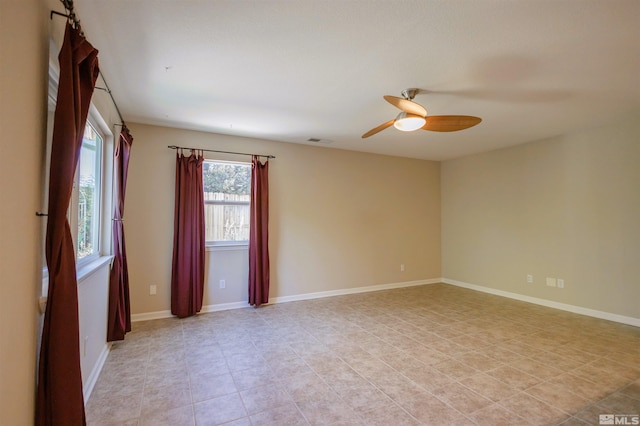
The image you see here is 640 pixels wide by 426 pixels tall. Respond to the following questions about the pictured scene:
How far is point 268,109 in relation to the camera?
3512 mm

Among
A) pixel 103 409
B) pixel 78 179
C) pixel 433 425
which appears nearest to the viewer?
pixel 433 425

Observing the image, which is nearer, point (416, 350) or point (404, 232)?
point (416, 350)

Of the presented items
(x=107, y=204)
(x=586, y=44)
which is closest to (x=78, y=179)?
(x=107, y=204)

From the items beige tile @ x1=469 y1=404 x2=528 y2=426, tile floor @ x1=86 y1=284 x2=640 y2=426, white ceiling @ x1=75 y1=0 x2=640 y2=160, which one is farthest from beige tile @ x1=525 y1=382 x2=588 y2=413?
white ceiling @ x1=75 y1=0 x2=640 y2=160

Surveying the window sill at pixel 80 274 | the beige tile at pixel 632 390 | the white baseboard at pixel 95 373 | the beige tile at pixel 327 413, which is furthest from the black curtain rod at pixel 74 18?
the beige tile at pixel 632 390

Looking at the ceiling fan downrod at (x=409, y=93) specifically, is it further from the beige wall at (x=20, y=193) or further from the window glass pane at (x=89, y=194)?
the window glass pane at (x=89, y=194)

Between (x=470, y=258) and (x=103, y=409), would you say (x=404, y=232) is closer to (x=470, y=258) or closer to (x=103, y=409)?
(x=470, y=258)

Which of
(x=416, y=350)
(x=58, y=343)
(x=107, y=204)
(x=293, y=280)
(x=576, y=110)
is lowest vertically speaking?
(x=416, y=350)

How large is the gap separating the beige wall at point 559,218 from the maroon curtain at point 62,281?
557 centimetres

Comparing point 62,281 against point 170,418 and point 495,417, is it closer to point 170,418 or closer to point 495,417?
point 170,418

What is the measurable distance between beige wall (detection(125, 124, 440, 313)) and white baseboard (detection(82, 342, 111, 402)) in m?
1.09

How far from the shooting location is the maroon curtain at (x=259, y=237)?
178 inches

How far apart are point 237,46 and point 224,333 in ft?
9.78

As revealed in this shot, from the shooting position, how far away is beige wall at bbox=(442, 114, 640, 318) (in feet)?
12.8
